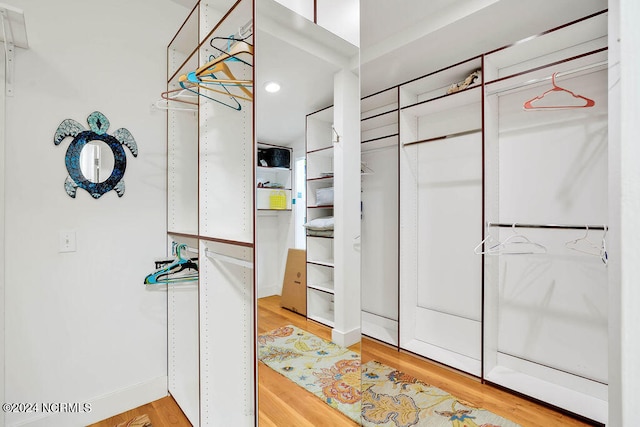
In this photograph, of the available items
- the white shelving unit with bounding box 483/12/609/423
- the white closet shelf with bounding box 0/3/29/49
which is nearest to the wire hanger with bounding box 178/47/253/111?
the white closet shelf with bounding box 0/3/29/49

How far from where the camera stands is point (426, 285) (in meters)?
1.94

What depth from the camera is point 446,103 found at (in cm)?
189

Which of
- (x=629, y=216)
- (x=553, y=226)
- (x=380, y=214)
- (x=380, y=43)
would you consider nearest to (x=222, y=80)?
(x=380, y=43)

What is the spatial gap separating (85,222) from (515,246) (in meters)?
2.58

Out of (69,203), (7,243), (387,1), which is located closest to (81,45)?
(69,203)

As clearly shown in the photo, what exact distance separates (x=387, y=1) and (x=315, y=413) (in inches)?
85.9

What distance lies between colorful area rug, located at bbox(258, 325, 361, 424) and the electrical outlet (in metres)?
1.31

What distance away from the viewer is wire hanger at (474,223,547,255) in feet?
5.74

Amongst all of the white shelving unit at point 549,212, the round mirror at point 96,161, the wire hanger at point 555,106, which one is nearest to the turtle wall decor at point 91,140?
the round mirror at point 96,161

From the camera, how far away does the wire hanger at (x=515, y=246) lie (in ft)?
5.74

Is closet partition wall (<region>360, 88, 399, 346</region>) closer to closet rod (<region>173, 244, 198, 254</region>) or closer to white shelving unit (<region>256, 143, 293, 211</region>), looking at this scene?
white shelving unit (<region>256, 143, 293, 211</region>)

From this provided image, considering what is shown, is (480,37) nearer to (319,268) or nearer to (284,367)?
(319,268)

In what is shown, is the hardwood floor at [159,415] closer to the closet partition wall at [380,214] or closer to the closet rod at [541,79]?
the closet partition wall at [380,214]

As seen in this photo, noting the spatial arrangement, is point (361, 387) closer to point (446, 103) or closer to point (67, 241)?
point (446, 103)
